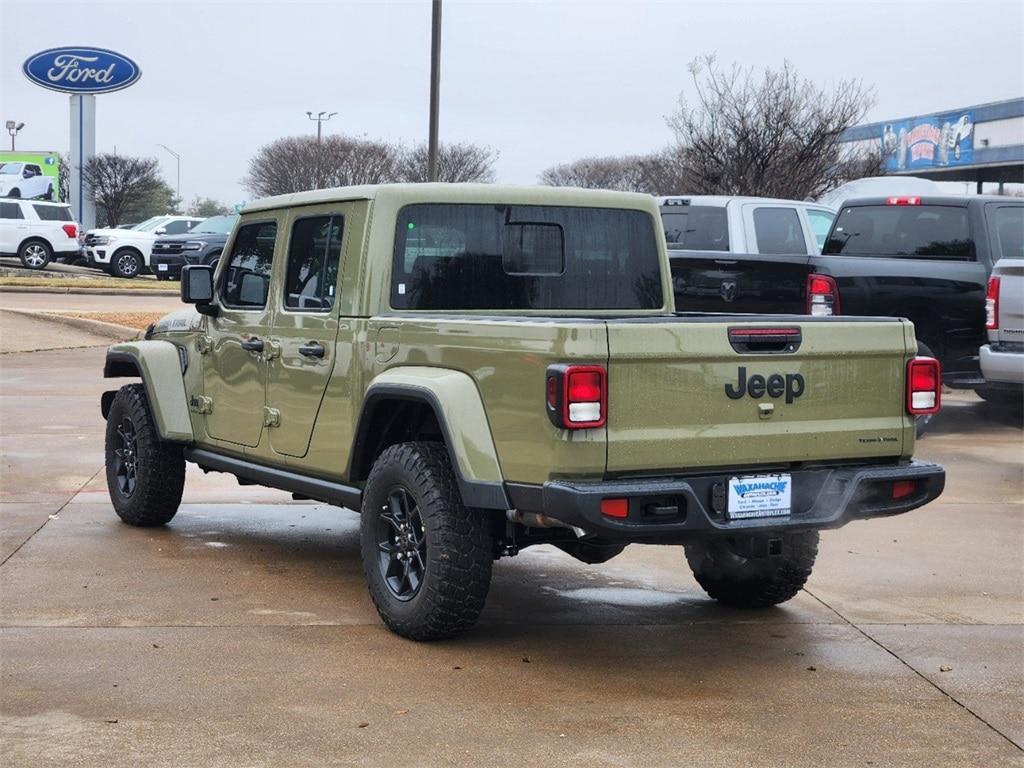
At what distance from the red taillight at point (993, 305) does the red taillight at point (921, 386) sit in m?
6.04

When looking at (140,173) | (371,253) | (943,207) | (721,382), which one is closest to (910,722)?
(721,382)

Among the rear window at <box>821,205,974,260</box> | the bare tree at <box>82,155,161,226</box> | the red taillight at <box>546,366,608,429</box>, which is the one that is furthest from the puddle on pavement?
the bare tree at <box>82,155,161,226</box>

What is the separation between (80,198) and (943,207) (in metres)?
41.3

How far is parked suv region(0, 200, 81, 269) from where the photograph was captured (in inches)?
1425

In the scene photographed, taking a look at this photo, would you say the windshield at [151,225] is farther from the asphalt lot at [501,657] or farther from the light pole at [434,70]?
the asphalt lot at [501,657]

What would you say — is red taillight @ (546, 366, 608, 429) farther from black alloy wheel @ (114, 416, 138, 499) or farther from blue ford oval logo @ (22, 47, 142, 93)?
blue ford oval logo @ (22, 47, 142, 93)

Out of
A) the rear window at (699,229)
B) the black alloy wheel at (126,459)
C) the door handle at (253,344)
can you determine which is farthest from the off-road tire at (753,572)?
the rear window at (699,229)

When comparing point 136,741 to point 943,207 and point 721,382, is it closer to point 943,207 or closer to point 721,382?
point 721,382

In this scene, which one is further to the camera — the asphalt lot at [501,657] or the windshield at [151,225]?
the windshield at [151,225]

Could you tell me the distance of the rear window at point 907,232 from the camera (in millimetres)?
Result: 12859

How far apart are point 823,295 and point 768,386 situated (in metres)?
7.08

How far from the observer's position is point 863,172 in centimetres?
4084

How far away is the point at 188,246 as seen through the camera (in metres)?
34.3

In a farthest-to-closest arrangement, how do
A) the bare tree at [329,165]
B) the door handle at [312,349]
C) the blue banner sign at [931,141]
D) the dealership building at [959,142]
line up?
the bare tree at [329,165], the blue banner sign at [931,141], the dealership building at [959,142], the door handle at [312,349]
